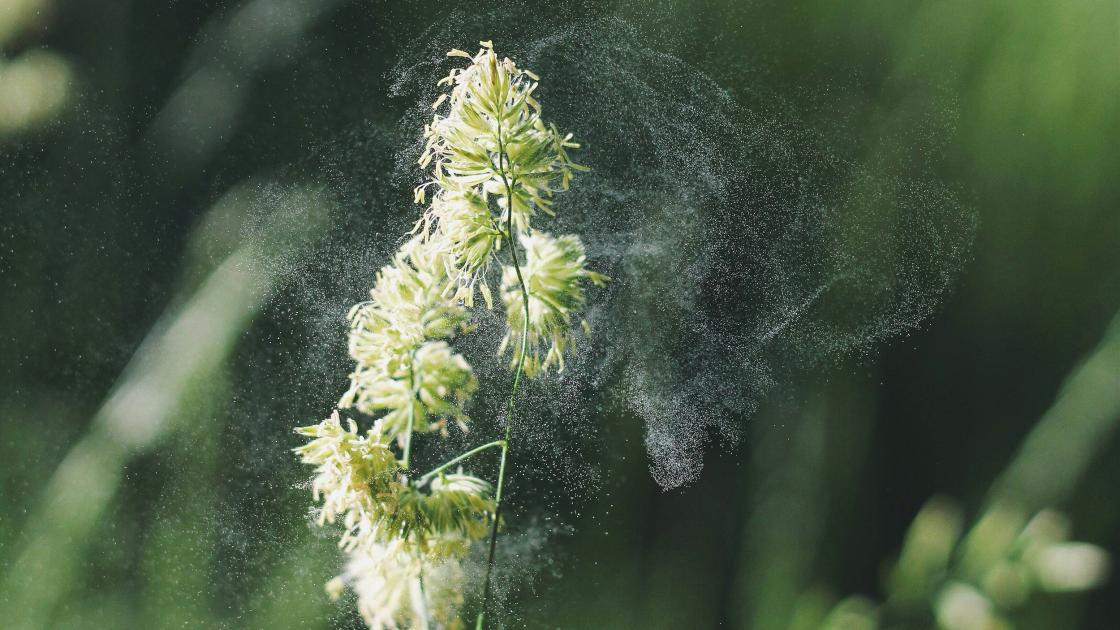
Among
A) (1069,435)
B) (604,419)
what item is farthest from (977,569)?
(604,419)

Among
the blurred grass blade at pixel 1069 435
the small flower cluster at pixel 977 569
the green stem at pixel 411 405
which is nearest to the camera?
the green stem at pixel 411 405

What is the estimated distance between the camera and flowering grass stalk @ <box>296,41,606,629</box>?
417 millimetres

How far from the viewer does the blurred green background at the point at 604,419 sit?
689 mm

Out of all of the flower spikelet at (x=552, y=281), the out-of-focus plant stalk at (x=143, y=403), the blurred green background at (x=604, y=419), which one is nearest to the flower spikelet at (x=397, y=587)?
the flower spikelet at (x=552, y=281)

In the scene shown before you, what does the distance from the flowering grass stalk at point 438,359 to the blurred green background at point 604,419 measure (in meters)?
0.34

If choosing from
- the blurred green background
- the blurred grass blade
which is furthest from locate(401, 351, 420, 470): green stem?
the blurred grass blade

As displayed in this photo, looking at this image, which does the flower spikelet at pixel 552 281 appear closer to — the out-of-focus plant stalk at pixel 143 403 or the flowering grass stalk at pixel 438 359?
the flowering grass stalk at pixel 438 359

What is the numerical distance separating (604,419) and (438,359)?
1.21 ft

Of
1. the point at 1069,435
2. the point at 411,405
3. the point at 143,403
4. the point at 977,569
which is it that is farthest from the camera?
the point at 143,403

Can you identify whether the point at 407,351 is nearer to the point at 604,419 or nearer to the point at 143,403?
the point at 604,419

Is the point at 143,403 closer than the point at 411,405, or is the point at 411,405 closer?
the point at 411,405

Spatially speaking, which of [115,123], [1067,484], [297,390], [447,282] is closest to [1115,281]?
[1067,484]

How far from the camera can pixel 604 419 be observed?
0.76 m

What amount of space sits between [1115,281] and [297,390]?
2.62ft
